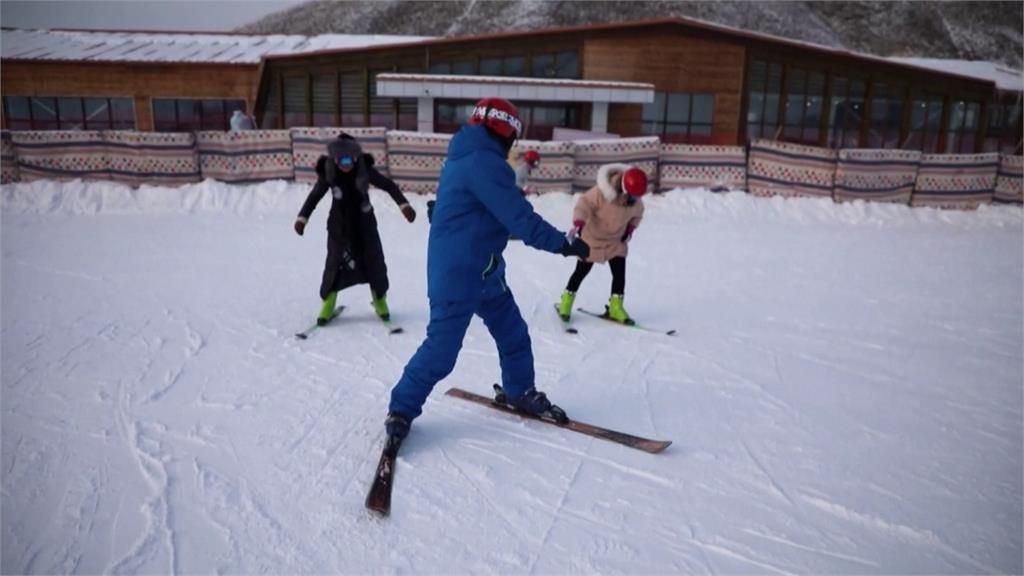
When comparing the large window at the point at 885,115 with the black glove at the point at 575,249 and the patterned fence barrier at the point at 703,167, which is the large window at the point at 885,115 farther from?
the black glove at the point at 575,249

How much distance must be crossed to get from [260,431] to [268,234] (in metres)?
5.98

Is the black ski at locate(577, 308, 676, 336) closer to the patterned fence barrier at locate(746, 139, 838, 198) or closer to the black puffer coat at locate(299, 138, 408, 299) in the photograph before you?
the black puffer coat at locate(299, 138, 408, 299)

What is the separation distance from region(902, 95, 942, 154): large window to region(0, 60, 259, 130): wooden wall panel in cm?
1857

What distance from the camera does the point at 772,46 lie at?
52.3 ft

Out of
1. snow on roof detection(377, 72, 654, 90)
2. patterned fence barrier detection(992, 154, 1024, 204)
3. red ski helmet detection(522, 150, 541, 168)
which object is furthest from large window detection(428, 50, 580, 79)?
patterned fence barrier detection(992, 154, 1024, 204)

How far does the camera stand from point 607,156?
11992mm

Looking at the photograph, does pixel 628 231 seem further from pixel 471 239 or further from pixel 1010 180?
pixel 1010 180

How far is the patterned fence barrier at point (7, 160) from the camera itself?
34.8 ft

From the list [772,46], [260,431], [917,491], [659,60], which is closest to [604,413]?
[917,491]

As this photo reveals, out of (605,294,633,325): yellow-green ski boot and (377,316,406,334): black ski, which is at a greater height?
(605,294,633,325): yellow-green ski boot

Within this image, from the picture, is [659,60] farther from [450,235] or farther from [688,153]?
[450,235]

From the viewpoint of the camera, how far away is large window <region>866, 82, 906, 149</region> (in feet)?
57.7

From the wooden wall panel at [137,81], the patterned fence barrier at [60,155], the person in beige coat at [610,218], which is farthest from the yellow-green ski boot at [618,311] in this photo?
the wooden wall panel at [137,81]

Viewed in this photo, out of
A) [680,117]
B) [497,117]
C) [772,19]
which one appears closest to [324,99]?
[680,117]
